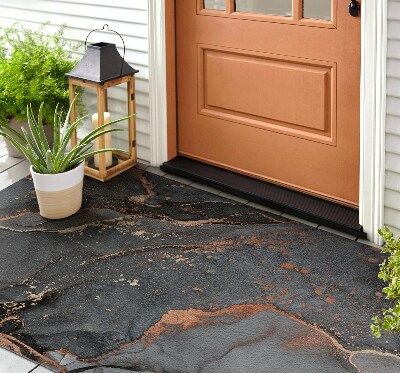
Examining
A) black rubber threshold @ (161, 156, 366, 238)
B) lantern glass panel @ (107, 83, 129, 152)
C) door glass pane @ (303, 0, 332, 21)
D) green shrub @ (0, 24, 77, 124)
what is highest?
door glass pane @ (303, 0, 332, 21)

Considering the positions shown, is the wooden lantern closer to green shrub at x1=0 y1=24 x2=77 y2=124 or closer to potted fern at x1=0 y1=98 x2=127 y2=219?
green shrub at x1=0 y1=24 x2=77 y2=124

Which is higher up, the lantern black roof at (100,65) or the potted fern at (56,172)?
the lantern black roof at (100,65)

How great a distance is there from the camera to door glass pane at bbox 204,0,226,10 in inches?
149

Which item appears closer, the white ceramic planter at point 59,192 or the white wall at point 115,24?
the white ceramic planter at point 59,192

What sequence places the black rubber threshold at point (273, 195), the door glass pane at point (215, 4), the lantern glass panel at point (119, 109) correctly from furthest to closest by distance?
the lantern glass panel at point (119, 109), the door glass pane at point (215, 4), the black rubber threshold at point (273, 195)

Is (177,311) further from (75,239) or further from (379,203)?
(379,203)

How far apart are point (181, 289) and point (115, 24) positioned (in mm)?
1688

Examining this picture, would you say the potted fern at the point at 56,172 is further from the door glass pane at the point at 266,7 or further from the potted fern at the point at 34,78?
the door glass pane at the point at 266,7

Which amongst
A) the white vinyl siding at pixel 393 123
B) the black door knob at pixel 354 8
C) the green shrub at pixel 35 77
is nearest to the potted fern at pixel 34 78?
the green shrub at pixel 35 77

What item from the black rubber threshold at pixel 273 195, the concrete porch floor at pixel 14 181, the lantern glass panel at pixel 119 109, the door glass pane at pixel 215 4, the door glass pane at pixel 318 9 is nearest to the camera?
the concrete porch floor at pixel 14 181

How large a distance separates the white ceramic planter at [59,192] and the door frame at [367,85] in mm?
679

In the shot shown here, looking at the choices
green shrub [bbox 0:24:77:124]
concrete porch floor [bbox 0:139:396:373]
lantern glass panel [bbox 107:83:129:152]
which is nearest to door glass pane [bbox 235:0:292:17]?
lantern glass panel [bbox 107:83:129:152]

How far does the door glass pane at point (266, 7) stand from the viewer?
3.56 metres

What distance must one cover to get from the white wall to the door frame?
0.07 m
